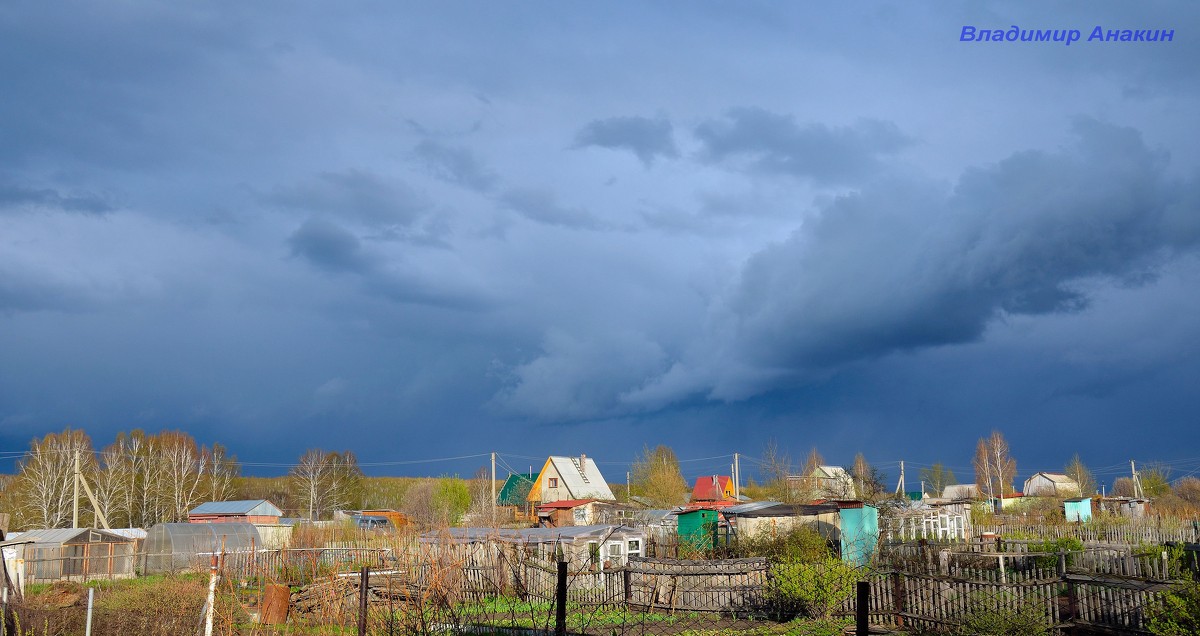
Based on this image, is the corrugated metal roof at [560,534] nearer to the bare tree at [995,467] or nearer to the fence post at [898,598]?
the fence post at [898,598]

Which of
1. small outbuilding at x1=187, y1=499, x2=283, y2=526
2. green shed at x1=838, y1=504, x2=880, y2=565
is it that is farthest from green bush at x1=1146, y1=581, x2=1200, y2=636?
small outbuilding at x1=187, y1=499, x2=283, y2=526

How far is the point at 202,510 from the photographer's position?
56719 mm

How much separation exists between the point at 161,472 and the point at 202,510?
15542mm

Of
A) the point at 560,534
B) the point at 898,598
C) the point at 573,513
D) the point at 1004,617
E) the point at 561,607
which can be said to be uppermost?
the point at 561,607

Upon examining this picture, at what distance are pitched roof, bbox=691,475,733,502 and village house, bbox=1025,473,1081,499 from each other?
102 feet

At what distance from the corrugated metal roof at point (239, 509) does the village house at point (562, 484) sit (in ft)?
58.8

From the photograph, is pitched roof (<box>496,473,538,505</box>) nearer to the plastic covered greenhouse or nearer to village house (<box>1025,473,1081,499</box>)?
the plastic covered greenhouse

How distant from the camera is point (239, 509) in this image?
2183 inches

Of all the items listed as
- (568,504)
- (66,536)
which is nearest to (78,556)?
(66,536)

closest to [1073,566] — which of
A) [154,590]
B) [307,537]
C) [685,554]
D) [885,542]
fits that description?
[885,542]

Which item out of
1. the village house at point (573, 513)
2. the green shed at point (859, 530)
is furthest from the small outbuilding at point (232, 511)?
the green shed at point (859, 530)

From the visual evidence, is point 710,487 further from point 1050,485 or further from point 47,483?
point 47,483

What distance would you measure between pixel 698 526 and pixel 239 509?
32719 millimetres

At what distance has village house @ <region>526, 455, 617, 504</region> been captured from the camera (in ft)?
211
